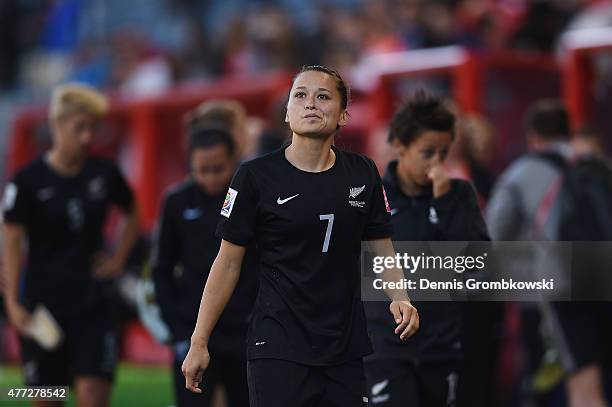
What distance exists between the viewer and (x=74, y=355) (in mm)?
7098

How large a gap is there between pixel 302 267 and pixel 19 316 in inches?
113

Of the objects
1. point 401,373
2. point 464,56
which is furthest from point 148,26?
point 401,373

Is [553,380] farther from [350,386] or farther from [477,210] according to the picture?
[350,386]

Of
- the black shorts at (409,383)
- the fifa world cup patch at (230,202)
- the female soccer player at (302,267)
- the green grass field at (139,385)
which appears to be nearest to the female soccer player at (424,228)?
the black shorts at (409,383)

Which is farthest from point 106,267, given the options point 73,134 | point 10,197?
point 73,134

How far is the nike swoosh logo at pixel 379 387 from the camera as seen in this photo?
5.73m

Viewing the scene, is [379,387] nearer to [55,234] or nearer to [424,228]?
[424,228]

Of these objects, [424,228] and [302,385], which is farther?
[424,228]

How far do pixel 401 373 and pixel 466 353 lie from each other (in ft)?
6.01

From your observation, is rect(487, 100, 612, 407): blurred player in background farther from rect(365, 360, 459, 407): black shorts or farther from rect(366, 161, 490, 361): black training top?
rect(365, 360, 459, 407): black shorts

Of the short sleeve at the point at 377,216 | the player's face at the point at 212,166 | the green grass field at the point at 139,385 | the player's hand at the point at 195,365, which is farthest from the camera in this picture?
the green grass field at the point at 139,385

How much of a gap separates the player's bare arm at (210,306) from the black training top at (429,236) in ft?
4.23

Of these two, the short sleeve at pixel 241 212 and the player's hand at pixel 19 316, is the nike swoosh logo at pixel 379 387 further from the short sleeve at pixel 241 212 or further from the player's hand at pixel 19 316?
the player's hand at pixel 19 316

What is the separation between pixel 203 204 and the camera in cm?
668
